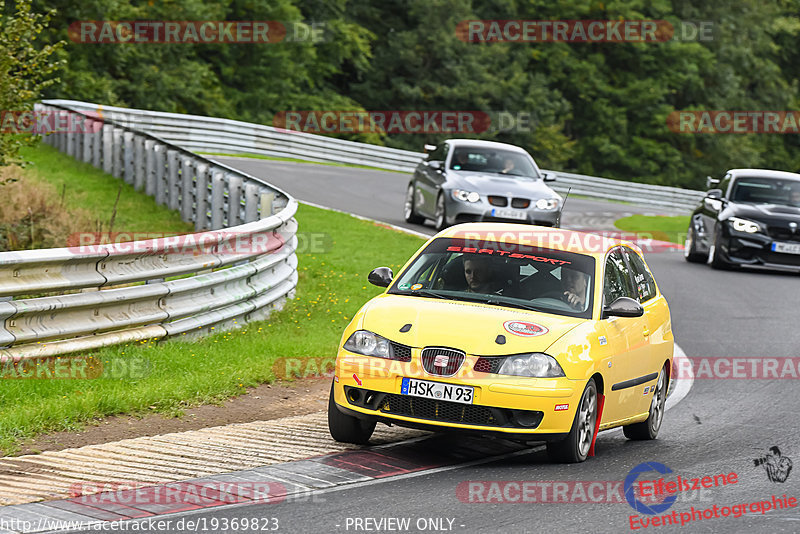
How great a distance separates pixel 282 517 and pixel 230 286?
230 inches

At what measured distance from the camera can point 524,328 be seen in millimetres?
8211

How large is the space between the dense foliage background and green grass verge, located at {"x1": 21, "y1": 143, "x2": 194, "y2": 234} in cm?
1498

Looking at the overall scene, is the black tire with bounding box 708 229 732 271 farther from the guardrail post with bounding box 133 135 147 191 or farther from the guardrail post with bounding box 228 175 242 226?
the guardrail post with bounding box 133 135 147 191

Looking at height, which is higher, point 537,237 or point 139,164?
point 537,237

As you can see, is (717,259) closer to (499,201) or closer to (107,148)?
(499,201)

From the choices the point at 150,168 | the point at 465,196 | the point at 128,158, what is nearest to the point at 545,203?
the point at 465,196

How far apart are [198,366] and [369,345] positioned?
2640mm

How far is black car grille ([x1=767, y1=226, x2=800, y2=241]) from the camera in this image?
21.0m

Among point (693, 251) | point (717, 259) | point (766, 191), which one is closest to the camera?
point (717, 259)

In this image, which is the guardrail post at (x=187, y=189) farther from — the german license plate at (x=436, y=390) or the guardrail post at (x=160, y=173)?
the german license plate at (x=436, y=390)

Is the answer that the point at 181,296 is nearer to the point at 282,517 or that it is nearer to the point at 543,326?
the point at 543,326

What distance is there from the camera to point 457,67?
55438mm

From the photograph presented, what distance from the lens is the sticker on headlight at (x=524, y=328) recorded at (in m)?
8.16

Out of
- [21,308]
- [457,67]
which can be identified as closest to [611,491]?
[21,308]
